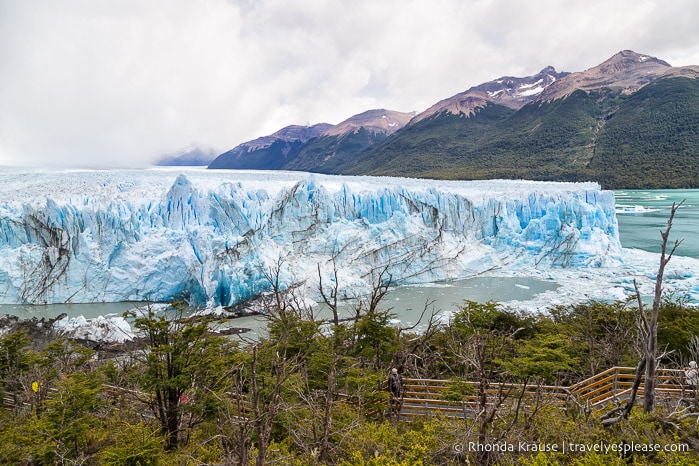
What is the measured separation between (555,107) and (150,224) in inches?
2459

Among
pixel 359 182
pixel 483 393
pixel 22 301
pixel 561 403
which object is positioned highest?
A: pixel 359 182

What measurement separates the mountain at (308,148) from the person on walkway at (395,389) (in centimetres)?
6805

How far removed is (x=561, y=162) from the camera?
4638 cm

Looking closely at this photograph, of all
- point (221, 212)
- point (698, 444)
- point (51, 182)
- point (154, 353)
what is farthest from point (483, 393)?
point (51, 182)

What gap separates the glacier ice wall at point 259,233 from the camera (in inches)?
568

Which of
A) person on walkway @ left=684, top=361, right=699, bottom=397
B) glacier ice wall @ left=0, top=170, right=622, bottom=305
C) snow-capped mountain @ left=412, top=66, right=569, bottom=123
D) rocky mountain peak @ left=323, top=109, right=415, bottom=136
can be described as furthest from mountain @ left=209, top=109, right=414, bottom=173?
person on walkway @ left=684, top=361, right=699, bottom=397

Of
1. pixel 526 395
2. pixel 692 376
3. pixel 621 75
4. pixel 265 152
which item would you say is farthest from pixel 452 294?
pixel 265 152

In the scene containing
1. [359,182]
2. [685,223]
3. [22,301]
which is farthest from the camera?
[685,223]

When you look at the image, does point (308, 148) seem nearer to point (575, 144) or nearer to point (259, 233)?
point (575, 144)

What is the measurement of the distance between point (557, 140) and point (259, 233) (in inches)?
1911

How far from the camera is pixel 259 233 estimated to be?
15570 millimetres

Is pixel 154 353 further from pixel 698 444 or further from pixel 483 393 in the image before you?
pixel 698 444

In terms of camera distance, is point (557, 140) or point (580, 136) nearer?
point (580, 136)

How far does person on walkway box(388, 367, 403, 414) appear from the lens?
4938mm
